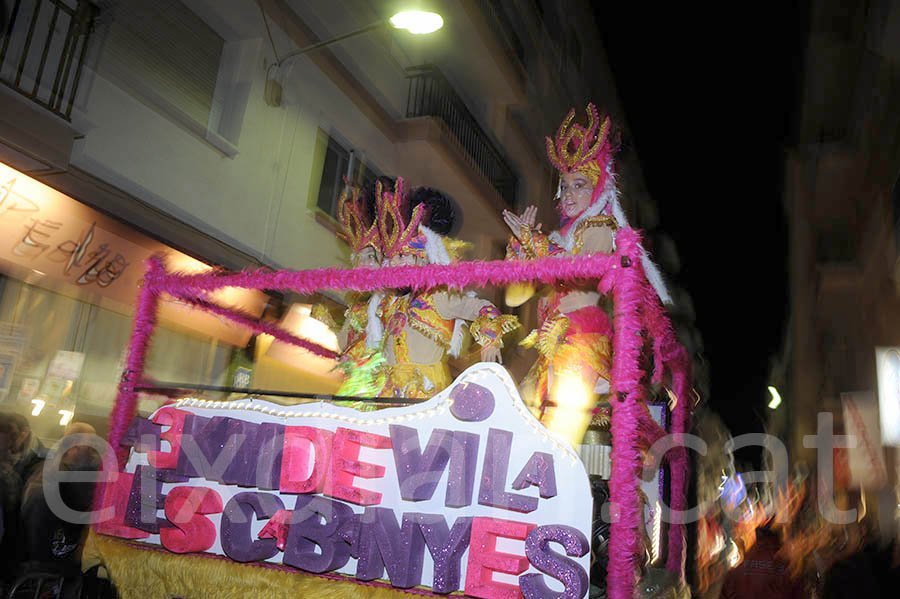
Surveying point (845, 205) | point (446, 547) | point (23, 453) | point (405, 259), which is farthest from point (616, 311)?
point (845, 205)

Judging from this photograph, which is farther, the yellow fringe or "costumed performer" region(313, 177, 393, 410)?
"costumed performer" region(313, 177, 393, 410)

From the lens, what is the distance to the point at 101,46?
577 centimetres

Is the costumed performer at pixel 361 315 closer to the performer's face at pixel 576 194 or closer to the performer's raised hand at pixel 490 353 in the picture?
the performer's raised hand at pixel 490 353

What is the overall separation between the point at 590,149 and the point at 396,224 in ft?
4.15

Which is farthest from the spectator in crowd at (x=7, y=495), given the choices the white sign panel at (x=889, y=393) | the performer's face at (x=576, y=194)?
the white sign panel at (x=889, y=393)

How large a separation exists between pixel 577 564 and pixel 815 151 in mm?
12707

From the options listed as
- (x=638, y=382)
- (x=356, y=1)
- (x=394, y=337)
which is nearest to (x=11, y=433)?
(x=394, y=337)

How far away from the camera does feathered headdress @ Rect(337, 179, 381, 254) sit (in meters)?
4.20

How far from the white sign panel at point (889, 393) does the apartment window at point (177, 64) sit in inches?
309

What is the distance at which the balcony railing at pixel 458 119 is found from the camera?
10.3 metres

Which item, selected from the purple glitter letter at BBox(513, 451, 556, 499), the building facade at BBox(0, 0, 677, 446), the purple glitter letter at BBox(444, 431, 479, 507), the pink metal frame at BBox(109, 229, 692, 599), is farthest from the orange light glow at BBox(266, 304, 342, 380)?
the purple glitter letter at BBox(513, 451, 556, 499)

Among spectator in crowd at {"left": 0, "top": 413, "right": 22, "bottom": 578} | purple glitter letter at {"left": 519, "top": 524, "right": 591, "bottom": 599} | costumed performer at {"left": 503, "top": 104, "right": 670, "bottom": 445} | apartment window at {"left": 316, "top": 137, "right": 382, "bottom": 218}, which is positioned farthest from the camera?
apartment window at {"left": 316, "top": 137, "right": 382, "bottom": 218}

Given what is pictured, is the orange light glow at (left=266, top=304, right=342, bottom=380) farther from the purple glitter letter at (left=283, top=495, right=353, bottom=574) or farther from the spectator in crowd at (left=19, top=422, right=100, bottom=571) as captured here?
the purple glitter letter at (left=283, top=495, right=353, bottom=574)

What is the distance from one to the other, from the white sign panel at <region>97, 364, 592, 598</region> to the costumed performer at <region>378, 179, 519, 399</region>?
3.38 feet
